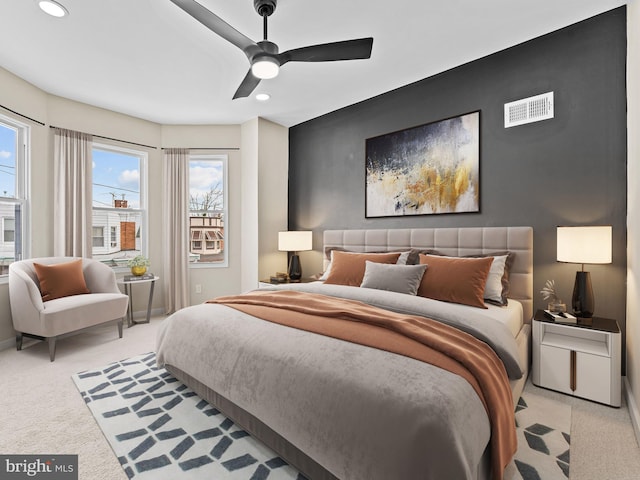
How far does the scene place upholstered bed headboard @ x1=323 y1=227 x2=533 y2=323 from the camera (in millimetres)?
2764

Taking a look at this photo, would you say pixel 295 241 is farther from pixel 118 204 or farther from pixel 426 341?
pixel 426 341

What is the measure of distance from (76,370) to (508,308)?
359 cm

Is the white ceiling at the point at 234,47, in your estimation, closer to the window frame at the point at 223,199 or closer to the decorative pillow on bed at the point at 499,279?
the window frame at the point at 223,199

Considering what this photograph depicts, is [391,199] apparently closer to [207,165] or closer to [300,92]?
[300,92]

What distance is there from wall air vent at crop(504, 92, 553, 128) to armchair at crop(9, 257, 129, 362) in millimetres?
4285

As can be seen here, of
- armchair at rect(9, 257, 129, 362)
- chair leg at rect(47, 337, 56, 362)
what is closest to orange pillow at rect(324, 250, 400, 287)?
armchair at rect(9, 257, 129, 362)

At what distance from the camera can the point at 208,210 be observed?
4871 millimetres

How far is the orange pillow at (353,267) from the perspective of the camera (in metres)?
3.26

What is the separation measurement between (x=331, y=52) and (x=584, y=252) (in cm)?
223

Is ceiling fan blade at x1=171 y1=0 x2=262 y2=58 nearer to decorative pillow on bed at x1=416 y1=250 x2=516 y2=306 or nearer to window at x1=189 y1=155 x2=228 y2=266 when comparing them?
decorative pillow on bed at x1=416 y1=250 x2=516 y2=306

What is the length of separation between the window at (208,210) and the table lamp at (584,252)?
4088 mm

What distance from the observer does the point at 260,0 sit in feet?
7.20

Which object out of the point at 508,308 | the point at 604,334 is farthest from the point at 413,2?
the point at 604,334

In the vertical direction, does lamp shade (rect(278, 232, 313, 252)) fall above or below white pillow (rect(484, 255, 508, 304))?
above
